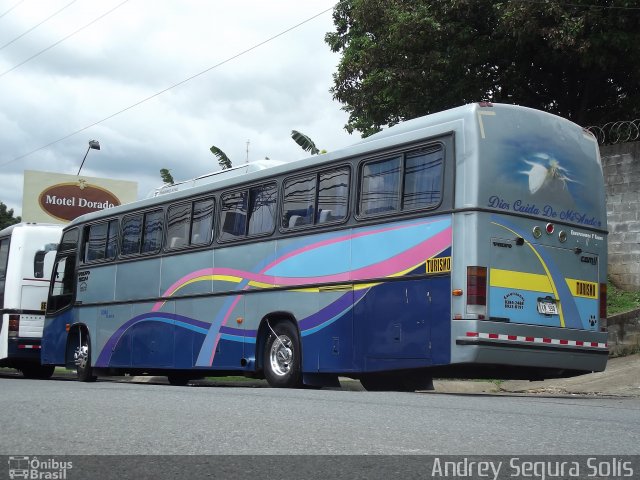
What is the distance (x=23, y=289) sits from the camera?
20688mm

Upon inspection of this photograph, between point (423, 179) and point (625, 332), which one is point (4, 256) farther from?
point (625, 332)

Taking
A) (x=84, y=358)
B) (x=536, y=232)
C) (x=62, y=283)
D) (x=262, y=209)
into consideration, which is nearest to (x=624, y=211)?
(x=536, y=232)

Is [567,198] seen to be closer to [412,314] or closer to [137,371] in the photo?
[412,314]

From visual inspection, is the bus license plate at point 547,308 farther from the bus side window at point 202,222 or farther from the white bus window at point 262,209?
the bus side window at point 202,222

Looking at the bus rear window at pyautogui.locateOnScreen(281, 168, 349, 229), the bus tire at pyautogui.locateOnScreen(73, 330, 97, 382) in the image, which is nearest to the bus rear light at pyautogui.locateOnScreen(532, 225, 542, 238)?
the bus rear window at pyautogui.locateOnScreen(281, 168, 349, 229)

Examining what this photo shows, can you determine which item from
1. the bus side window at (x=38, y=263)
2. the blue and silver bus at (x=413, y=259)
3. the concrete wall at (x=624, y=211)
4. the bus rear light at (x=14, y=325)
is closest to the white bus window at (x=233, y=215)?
the blue and silver bus at (x=413, y=259)

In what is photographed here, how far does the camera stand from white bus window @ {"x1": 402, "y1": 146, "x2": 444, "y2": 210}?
11.3 meters

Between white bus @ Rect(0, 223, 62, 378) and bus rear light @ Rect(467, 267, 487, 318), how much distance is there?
1275 centimetres

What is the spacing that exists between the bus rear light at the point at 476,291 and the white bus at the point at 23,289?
12.7m

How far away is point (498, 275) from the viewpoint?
36.0 feet

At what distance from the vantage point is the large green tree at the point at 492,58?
19.7 meters

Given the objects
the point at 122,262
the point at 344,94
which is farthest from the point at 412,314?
the point at 344,94

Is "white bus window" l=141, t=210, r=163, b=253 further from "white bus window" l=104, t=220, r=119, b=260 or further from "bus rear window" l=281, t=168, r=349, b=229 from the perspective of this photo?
"bus rear window" l=281, t=168, r=349, b=229

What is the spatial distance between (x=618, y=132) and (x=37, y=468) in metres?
16.9
